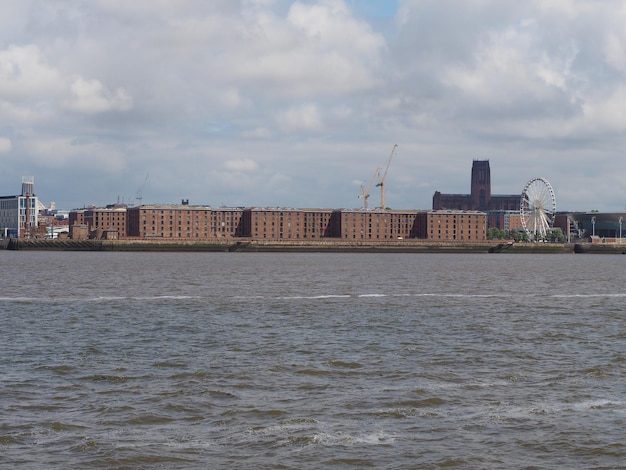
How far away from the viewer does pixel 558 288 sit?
65500 mm

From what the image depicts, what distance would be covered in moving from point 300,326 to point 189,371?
1212 cm

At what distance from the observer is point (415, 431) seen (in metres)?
17.3

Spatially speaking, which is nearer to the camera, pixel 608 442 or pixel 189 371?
pixel 608 442

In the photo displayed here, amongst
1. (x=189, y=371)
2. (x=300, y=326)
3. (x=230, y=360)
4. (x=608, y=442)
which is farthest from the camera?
(x=300, y=326)

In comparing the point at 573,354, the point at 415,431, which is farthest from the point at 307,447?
the point at 573,354

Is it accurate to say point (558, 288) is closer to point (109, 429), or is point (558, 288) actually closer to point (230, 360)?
point (230, 360)

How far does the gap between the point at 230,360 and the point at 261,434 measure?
8899 mm

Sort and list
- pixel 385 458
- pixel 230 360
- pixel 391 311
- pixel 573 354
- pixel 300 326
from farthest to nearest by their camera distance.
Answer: pixel 391 311
pixel 300 326
pixel 573 354
pixel 230 360
pixel 385 458

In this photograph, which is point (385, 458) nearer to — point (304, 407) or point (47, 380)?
point (304, 407)

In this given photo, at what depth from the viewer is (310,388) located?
2150 cm

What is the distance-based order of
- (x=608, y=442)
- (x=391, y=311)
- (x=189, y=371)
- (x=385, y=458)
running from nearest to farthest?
(x=385, y=458)
(x=608, y=442)
(x=189, y=371)
(x=391, y=311)

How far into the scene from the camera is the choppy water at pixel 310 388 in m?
15.8

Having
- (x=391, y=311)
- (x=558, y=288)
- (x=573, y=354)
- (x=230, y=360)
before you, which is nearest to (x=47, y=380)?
(x=230, y=360)

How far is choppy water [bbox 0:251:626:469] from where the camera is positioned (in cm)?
1583
